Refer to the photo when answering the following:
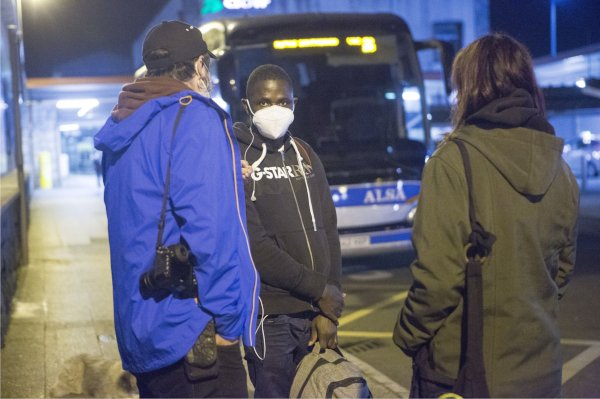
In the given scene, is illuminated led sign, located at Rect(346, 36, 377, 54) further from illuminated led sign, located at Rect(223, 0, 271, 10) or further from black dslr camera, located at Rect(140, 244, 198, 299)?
black dslr camera, located at Rect(140, 244, 198, 299)

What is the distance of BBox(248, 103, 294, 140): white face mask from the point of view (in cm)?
366

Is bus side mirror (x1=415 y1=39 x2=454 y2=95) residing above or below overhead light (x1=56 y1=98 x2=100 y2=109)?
above

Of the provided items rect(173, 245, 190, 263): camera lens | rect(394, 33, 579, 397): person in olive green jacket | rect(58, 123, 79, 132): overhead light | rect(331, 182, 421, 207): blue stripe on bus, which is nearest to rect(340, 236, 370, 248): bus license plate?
rect(331, 182, 421, 207): blue stripe on bus

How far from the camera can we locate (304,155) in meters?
3.80

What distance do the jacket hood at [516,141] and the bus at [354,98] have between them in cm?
751

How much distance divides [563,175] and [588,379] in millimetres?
3727

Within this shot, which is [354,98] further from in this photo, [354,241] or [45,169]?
[45,169]

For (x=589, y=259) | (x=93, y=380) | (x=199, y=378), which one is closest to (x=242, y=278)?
(x=199, y=378)

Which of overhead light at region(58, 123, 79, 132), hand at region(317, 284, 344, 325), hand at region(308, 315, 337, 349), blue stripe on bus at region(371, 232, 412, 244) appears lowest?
overhead light at region(58, 123, 79, 132)

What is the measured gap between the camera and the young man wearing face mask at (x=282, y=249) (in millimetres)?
3498

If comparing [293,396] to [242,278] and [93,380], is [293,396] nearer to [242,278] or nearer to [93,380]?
[242,278]

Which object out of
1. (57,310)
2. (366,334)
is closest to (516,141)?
(366,334)

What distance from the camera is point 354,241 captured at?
33.9ft

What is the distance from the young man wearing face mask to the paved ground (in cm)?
230
